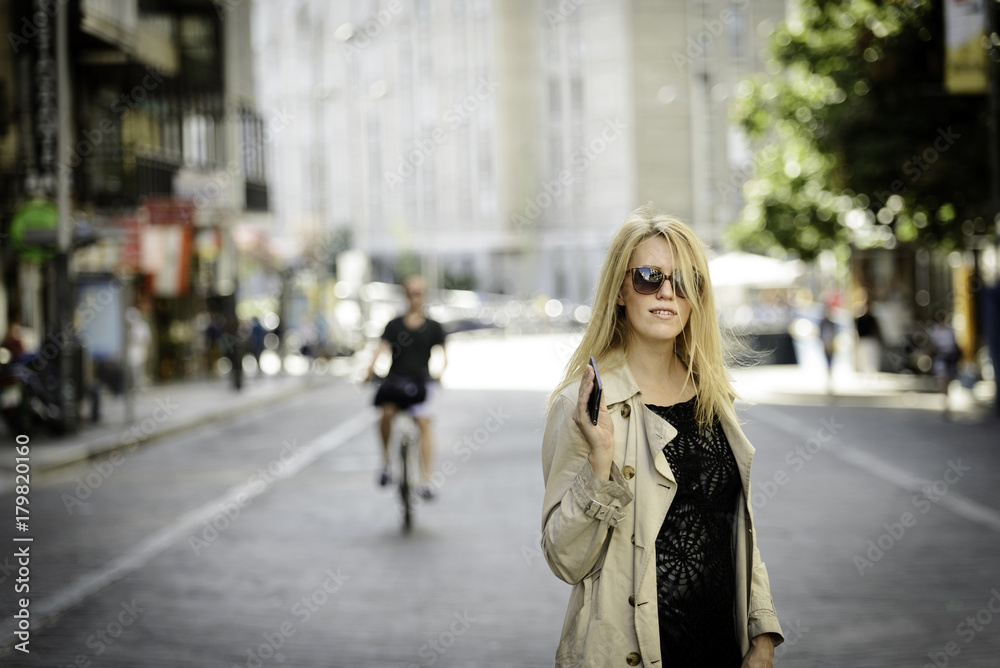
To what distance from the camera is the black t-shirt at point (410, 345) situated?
351 inches

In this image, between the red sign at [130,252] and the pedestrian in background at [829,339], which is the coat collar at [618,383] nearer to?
the pedestrian in background at [829,339]

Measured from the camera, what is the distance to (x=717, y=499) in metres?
2.68

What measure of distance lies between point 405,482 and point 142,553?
198cm

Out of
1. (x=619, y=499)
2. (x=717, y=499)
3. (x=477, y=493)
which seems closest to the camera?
(x=619, y=499)

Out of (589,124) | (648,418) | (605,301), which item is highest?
(589,124)

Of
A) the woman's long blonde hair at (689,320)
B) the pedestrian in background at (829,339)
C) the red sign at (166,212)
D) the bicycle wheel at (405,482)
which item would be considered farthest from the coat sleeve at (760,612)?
the red sign at (166,212)

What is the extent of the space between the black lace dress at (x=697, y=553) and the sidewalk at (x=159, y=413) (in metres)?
11.0

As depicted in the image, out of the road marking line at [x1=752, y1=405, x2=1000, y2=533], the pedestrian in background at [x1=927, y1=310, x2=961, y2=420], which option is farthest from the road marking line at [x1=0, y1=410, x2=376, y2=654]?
the pedestrian in background at [x1=927, y1=310, x2=961, y2=420]

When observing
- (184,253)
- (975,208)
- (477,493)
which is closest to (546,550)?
(477,493)

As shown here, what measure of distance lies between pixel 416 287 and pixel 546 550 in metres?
6.51

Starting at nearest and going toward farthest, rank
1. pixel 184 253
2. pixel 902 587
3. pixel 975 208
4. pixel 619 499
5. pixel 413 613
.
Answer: pixel 619 499 < pixel 413 613 < pixel 902 587 < pixel 975 208 < pixel 184 253

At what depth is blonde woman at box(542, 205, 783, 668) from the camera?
2.53 m

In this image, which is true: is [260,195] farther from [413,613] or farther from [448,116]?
[448,116]

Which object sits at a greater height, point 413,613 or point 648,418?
point 648,418
